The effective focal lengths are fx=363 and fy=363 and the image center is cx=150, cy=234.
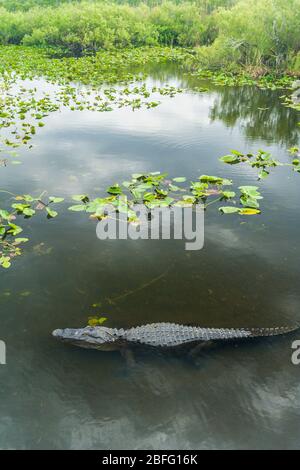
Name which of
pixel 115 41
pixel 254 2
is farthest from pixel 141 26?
pixel 254 2

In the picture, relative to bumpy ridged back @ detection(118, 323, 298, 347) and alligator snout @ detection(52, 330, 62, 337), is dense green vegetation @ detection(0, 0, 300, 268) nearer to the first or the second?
alligator snout @ detection(52, 330, 62, 337)

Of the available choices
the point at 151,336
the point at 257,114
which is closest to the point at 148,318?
the point at 151,336

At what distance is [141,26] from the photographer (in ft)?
85.4

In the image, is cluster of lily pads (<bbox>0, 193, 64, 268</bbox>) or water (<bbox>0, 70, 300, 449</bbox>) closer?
water (<bbox>0, 70, 300, 449</bbox>)

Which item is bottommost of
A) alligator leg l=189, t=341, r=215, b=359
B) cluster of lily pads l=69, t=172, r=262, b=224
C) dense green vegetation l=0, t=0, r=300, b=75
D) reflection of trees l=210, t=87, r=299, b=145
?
alligator leg l=189, t=341, r=215, b=359

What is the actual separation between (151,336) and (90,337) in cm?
53

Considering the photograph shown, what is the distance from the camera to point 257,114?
418 inches

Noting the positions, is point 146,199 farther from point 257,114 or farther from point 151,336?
point 257,114

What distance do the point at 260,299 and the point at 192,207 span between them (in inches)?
80.9

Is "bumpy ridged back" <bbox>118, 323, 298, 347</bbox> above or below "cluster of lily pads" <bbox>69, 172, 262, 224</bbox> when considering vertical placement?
below

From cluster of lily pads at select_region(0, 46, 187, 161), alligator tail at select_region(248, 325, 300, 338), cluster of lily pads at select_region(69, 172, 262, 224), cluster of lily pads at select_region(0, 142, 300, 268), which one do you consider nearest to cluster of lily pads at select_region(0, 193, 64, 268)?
cluster of lily pads at select_region(0, 142, 300, 268)

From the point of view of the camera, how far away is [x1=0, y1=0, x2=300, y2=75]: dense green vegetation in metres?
14.6

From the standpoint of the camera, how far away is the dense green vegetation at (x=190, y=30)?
1461cm

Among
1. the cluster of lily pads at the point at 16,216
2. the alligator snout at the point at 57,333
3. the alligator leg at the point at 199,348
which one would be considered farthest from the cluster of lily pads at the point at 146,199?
the alligator leg at the point at 199,348
